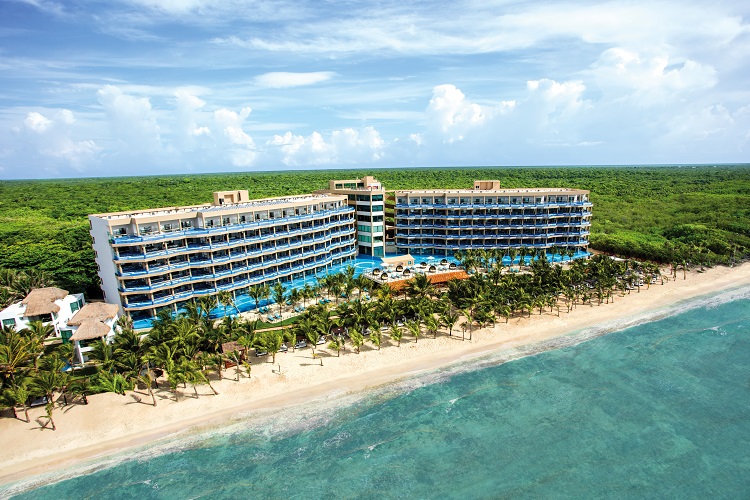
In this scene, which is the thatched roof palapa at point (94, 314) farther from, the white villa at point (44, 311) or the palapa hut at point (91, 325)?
the white villa at point (44, 311)

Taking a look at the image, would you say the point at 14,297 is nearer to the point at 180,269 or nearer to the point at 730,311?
the point at 180,269

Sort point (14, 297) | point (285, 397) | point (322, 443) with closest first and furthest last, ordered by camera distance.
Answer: point (322, 443)
point (285, 397)
point (14, 297)

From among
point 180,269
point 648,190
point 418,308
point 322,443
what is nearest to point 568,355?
point 418,308

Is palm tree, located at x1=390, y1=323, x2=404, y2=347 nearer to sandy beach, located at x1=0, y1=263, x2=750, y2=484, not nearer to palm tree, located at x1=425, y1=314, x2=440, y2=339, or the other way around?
sandy beach, located at x1=0, y1=263, x2=750, y2=484

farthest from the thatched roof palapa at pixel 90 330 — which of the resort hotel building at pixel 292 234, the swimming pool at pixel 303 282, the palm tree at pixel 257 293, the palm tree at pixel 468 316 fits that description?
the palm tree at pixel 468 316

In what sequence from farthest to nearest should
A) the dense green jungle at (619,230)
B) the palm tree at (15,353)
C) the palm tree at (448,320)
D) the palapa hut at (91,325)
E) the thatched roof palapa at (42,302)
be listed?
the dense green jungle at (619,230) < the palm tree at (448,320) < the thatched roof palapa at (42,302) < the palapa hut at (91,325) < the palm tree at (15,353)

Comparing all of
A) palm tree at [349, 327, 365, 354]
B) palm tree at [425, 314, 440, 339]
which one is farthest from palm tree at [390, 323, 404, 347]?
palm tree at [349, 327, 365, 354]
